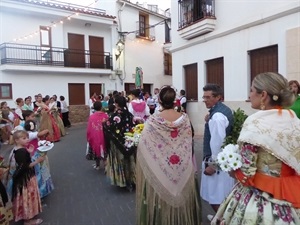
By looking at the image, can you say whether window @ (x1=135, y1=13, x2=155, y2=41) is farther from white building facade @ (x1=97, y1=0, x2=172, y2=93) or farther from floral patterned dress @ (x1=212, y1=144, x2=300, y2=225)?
floral patterned dress @ (x1=212, y1=144, x2=300, y2=225)

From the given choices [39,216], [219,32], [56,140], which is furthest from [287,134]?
[56,140]

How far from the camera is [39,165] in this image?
4984mm

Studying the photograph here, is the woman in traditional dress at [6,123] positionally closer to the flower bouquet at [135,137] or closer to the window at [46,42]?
the flower bouquet at [135,137]

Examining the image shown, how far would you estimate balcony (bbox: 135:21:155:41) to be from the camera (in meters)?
22.2

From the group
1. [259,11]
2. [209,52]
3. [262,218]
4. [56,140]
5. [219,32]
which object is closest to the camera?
[262,218]

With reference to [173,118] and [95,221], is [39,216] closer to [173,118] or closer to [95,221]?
[95,221]

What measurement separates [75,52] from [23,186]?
1626cm

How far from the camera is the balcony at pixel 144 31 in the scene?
22152 mm

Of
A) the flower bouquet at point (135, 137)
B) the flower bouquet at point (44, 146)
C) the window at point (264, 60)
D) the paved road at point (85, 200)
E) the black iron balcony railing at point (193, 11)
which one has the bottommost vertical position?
the paved road at point (85, 200)

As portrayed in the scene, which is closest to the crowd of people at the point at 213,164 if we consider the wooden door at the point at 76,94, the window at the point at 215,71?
the window at the point at 215,71

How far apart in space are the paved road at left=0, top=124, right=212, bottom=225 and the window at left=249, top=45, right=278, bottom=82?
5.23 m

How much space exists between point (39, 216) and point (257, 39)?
24.3ft

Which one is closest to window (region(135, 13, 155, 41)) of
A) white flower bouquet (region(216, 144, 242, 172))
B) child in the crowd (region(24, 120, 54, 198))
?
child in the crowd (region(24, 120, 54, 198))

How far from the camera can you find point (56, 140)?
38.4 feet
